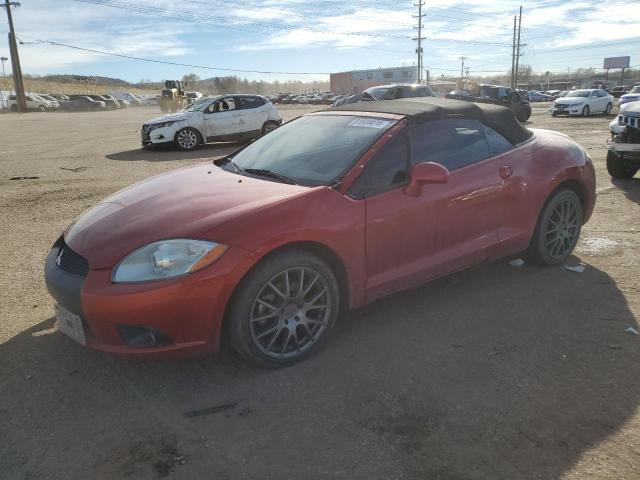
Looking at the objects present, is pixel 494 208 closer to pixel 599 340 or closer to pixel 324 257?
pixel 599 340

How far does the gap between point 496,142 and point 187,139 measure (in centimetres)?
1177

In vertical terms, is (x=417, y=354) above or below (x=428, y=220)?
below

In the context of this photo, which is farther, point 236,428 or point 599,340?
point 599,340

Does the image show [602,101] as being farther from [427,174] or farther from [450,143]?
[427,174]

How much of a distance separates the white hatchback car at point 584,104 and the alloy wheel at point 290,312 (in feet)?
88.9

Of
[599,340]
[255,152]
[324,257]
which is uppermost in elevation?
[255,152]

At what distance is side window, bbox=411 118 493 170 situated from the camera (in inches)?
146

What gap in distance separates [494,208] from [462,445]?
2.09 metres

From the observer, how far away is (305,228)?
3027 millimetres

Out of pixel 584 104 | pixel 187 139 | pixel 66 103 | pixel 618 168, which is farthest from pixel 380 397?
pixel 66 103

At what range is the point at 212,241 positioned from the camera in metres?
2.80

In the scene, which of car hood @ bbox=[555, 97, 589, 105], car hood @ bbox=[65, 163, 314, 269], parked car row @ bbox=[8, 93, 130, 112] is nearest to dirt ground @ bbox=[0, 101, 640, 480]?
car hood @ bbox=[65, 163, 314, 269]

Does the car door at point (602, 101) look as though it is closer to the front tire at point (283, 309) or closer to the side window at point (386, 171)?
the side window at point (386, 171)

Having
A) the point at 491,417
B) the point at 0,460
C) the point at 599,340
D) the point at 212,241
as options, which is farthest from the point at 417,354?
the point at 0,460
